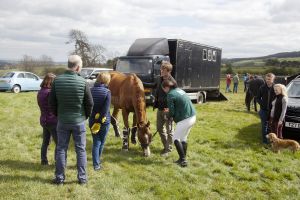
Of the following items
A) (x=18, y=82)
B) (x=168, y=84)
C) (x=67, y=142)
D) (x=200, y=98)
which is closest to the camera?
(x=67, y=142)

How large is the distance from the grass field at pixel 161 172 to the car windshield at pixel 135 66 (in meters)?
6.02

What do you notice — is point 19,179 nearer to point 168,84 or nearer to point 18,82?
point 168,84

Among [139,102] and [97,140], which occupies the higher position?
[139,102]

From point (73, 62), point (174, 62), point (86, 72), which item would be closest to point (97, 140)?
point (73, 62)

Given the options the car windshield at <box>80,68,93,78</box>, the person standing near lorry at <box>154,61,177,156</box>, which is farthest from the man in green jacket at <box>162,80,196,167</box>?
the car windshield at <box>80,68,93,78</box>

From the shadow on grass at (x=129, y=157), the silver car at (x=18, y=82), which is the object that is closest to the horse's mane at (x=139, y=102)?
the shadow on grass at (x=129, y=157)

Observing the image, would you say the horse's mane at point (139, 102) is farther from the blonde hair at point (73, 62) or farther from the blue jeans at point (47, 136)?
the blonde hair at point (73, 62)

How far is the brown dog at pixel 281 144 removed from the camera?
27.6ft

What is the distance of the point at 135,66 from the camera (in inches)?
634

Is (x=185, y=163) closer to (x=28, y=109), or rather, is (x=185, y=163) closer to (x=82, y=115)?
(x=82, y=115)

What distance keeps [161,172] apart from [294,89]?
621cm

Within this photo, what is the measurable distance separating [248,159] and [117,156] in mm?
2948

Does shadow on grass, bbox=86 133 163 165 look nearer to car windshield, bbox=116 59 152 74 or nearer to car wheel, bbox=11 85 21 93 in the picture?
car windshield, bbox=116 59 152 74

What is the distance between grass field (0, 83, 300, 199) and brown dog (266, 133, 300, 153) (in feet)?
0.59
